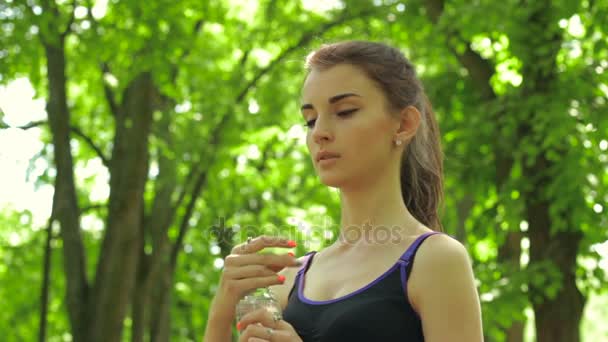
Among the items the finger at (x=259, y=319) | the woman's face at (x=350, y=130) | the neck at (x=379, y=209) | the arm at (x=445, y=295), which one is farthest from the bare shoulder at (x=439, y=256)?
the finger at (x=259, y=319)

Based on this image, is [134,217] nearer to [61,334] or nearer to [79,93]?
[79,93]

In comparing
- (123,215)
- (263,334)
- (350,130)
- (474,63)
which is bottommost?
(263,334)

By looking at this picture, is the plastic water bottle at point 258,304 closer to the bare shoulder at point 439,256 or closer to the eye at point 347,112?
the bare shoulder at point 439,256

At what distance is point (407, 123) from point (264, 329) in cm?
73

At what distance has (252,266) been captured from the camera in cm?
239

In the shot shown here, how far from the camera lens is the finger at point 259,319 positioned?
232 cm

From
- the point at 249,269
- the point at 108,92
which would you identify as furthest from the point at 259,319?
the point at 108,92

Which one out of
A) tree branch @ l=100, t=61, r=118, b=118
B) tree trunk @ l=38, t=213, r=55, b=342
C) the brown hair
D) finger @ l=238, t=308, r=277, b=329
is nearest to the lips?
the brown hair

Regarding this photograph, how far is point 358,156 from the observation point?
2475mm

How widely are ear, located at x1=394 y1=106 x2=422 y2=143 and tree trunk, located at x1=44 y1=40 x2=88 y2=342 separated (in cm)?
627

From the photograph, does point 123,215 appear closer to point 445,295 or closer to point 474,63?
point 474,63

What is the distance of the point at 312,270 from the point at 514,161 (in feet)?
19.7

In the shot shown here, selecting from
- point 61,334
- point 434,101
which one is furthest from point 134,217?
point 61,334

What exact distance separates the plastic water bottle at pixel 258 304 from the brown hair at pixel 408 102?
0.54 meters
